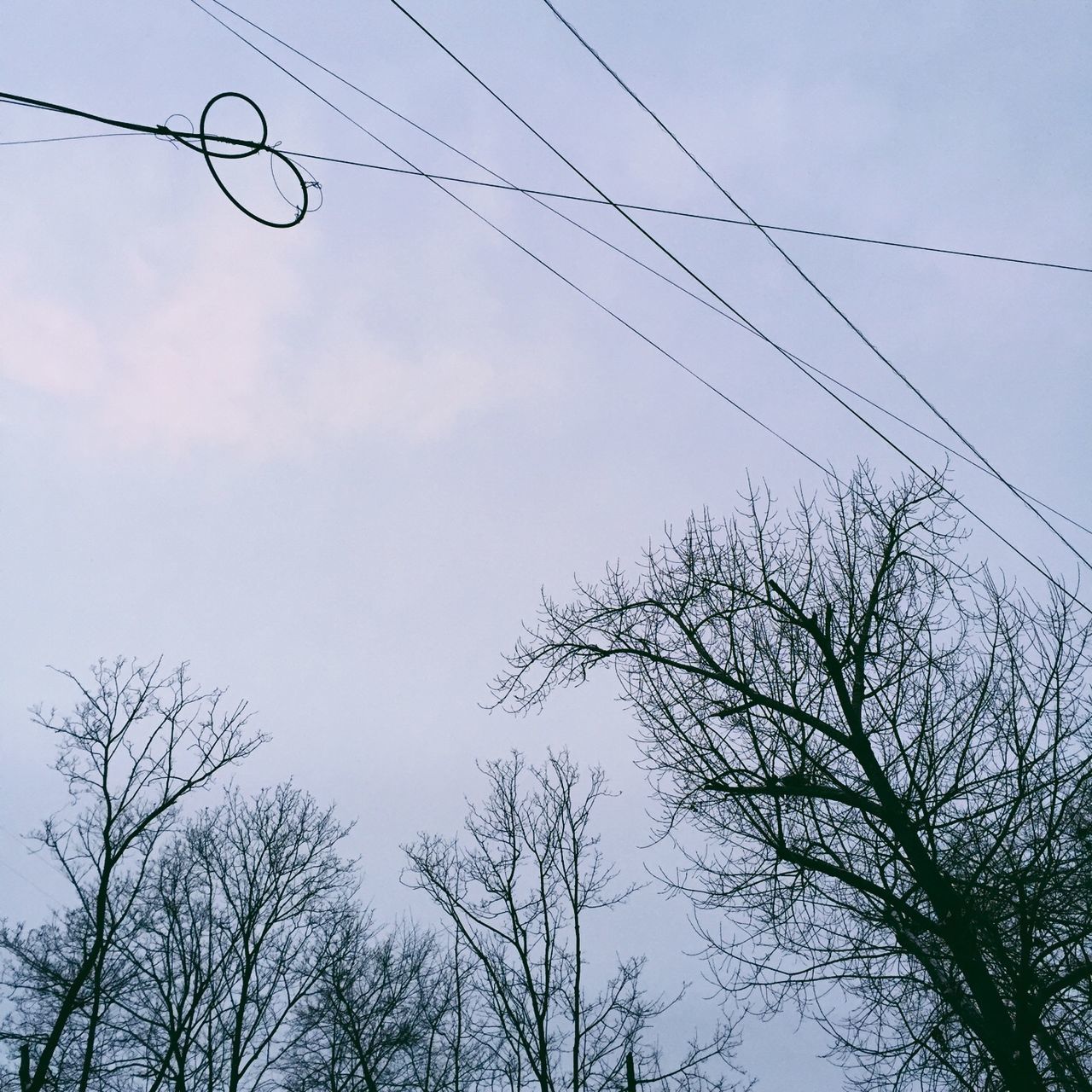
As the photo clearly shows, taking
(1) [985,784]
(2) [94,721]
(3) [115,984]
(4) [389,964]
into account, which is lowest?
(1) [985,784]

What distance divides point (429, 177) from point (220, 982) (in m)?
17.9

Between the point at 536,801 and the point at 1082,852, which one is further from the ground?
the point at 536,801

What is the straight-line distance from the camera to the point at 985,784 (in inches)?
255

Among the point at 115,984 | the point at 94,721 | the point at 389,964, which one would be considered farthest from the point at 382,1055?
the point at 94,721

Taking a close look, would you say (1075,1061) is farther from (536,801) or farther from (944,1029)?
(536,801)

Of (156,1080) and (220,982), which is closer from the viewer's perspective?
(156,1080)

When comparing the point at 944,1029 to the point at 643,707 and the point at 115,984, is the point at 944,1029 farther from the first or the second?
the point at 115,984

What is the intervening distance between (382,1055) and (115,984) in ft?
22.7

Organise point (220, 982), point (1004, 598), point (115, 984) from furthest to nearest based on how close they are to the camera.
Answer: point (220, 982) < point (115, 984) < point (1004, 598)

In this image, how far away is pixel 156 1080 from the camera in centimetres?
1553

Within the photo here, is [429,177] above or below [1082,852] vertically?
above

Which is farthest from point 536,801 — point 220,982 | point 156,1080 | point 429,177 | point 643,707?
point 429,177

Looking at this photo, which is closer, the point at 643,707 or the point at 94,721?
the point at 643,707

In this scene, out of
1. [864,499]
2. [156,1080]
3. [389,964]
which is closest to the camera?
[864,499]
